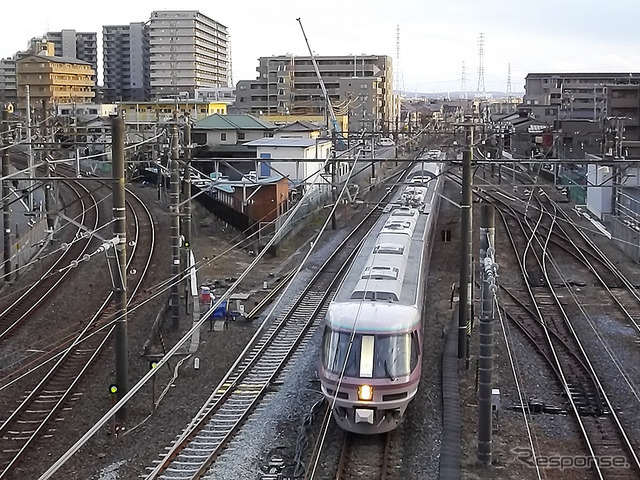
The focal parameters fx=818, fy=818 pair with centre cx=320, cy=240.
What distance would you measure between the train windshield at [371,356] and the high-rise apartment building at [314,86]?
52.8m

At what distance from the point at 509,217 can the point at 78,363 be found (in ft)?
61.5

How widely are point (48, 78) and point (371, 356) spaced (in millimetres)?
57421

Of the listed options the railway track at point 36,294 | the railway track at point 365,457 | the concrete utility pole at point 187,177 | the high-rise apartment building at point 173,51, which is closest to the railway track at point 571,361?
the railway track at point 365,457

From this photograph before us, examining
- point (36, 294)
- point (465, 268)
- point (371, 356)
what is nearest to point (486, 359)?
point (371, 356)

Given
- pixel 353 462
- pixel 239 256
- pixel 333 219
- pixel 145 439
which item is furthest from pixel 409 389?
pixel 333 219

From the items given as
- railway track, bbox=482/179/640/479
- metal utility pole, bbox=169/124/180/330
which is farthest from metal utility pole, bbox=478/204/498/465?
metal utility pole, bbox=169/124/180/330

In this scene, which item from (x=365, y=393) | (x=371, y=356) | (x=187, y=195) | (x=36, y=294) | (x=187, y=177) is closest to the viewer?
(x=365, y=393)

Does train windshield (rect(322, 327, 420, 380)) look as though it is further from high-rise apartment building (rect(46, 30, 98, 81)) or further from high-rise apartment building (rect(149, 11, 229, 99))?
high-rise apartment building (rect(46, 30, 98, 81))

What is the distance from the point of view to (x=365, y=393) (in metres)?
8.16

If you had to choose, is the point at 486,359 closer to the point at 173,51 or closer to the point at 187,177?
the point at 187,177

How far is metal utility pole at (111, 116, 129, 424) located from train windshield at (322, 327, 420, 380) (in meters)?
2.58

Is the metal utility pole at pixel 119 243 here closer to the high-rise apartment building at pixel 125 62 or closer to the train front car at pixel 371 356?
the train front car at pixel 371 356

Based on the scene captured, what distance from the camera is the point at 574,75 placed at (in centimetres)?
7075

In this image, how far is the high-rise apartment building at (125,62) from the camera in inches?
3228
